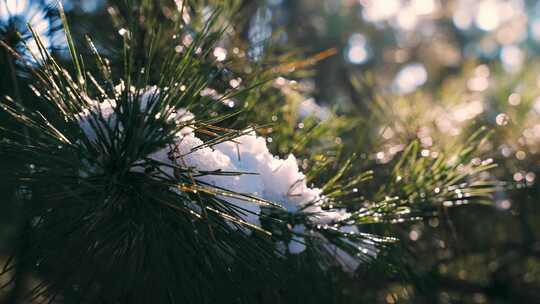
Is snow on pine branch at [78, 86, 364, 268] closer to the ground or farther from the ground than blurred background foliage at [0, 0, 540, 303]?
Answer: closer to the ground

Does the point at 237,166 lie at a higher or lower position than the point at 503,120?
lower

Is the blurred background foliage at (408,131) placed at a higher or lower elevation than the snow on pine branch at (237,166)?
higher

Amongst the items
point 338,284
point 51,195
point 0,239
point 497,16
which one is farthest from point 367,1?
point 51,195

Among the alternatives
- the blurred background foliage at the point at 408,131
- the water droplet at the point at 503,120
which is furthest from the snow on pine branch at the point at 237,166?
the water droplet at the point at 503,120

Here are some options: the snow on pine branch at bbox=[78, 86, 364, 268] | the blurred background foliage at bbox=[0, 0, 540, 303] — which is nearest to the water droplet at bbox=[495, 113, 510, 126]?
the blurred background foliage at bbox=[0, 0, 540, 303]

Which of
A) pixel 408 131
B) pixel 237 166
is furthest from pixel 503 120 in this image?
pixel 237 166

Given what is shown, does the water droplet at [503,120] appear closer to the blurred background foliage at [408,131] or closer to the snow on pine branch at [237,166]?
the blurred background foliage at [408,131]

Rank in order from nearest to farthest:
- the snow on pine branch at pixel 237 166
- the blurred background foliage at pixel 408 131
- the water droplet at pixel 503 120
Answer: the snow on pine branch at pixel 237 166
the blurred background foliage at pixel 408 131
the water droplet at pixel 503 120

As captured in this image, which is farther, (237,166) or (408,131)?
(408,131)

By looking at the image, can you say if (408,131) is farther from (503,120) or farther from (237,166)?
(237,166)

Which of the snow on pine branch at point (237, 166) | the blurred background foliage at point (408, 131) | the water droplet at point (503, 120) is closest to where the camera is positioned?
the snow on pine branch at point (237, 166)

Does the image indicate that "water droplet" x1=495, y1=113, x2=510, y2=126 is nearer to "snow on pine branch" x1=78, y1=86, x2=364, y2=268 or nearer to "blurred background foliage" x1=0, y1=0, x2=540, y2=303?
"blurred background foliage" x1=0, y1=0, x2=540, y2=303

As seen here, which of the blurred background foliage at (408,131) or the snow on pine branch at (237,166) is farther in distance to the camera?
the blurred background foliage at (408,131)
